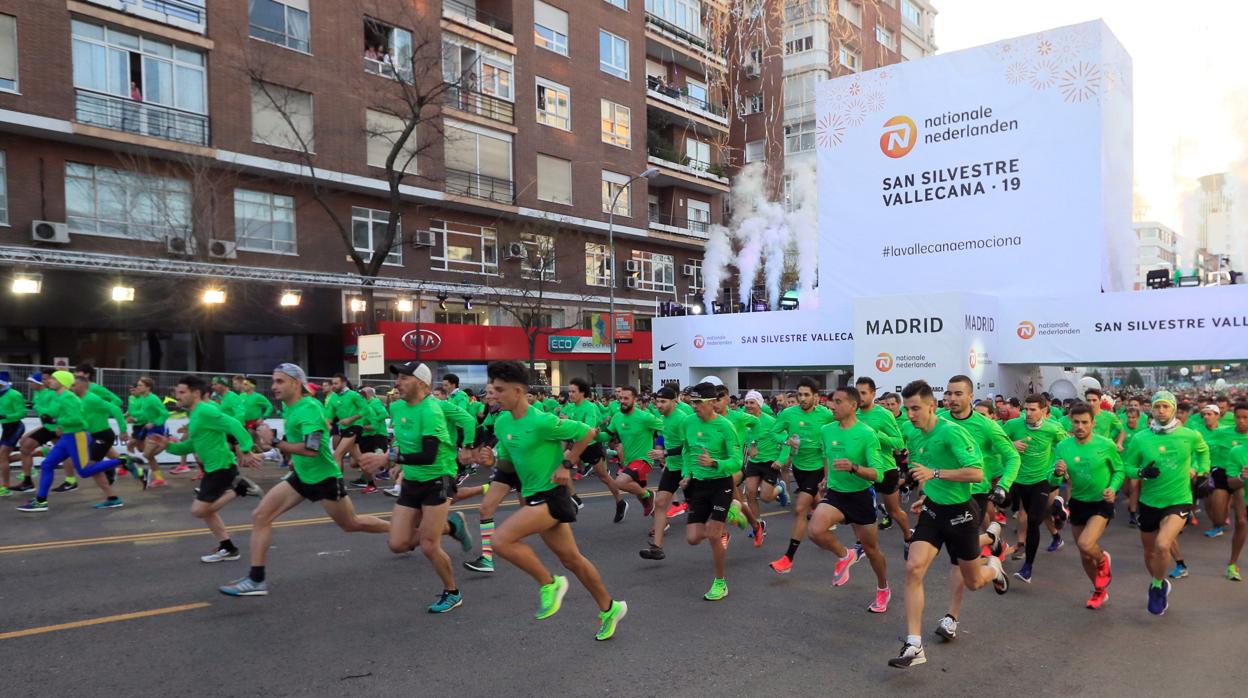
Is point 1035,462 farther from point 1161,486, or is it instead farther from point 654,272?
point 654,272

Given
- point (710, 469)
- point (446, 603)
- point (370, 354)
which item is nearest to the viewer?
point (446, 603)

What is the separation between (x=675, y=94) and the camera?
140 ft

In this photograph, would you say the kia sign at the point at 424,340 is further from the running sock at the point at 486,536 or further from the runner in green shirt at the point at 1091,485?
the runner in green shirt at the point at 1091,485

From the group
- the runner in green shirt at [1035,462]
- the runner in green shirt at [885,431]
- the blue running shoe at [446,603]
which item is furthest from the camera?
the runner in green shirt at [885,431]

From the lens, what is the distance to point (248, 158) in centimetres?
2511

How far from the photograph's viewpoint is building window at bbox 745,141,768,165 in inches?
1992

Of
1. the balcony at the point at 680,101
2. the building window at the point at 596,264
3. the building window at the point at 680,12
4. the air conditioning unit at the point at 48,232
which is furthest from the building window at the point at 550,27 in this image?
the air conditioning unit at the point at 48,232

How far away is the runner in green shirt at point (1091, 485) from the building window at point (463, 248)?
26824mm

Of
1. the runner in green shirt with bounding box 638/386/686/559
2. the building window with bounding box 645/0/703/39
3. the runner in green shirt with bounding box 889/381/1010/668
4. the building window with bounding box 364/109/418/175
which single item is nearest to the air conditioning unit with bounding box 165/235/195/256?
the building window with bounding box 364/109/418/175

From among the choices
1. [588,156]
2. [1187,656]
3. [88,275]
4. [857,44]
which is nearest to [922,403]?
[1187,656]

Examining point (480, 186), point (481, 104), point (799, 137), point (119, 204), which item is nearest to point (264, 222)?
point (119, 204)

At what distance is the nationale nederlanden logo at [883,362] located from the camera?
19.7 m

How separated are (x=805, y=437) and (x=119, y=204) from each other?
22.3 meters

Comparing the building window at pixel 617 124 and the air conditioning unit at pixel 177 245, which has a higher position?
the building window at pixel 617 124
